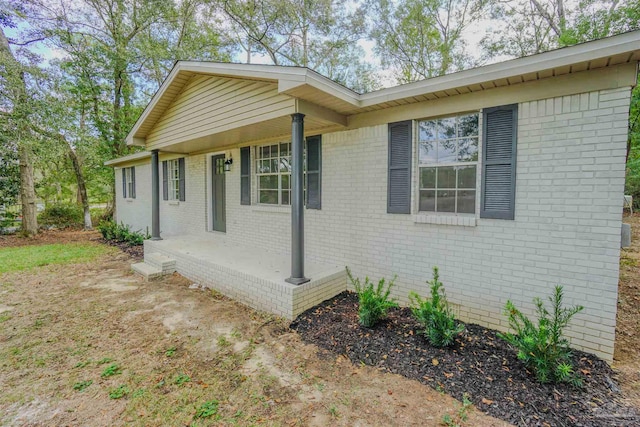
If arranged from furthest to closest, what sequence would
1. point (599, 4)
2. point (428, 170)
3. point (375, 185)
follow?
1. point (599, 4)
2. point (375, 185)
3. point (428, 170)

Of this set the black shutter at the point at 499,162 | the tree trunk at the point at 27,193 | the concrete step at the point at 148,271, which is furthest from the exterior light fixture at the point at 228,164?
the tree trunk at the point at 27,193

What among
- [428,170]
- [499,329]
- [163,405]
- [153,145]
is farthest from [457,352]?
[153,145]

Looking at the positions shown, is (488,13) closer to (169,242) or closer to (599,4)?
(599,4)

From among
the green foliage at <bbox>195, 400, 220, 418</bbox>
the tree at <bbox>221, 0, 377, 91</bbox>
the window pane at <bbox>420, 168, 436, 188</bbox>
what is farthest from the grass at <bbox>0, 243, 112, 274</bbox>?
the tree at <bbox>221, 0, 377, 91</bbox>

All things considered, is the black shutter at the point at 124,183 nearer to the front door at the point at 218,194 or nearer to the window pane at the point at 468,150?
the front door at the point at 218,194

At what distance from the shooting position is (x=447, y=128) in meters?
3.95

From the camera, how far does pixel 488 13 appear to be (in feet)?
41.5

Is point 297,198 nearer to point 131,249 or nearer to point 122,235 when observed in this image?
point 131,249

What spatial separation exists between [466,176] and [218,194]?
20.0 feet

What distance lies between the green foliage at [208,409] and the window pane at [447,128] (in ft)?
13.1

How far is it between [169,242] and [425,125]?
6.43 meters

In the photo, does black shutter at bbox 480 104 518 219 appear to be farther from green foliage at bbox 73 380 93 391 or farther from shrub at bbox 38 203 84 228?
shrub at bbox 38 203 84 228

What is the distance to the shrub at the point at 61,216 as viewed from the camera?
1426cm

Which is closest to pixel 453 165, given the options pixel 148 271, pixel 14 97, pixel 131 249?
pixel 148 271
